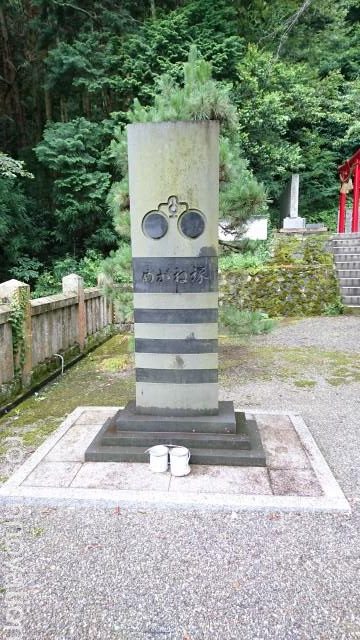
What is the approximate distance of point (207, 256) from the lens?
2.58 metres

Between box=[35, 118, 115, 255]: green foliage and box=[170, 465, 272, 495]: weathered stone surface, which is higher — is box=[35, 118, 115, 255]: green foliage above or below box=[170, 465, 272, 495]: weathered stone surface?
above

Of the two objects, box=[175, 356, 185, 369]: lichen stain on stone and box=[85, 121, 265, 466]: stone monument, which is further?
box=[175, 356, 185, 369]: lichen stain on stone

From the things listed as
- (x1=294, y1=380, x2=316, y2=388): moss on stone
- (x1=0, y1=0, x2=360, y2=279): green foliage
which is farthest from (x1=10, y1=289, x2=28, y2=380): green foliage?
(x1=0, y1=0, x2=360, y2=279): green foliage

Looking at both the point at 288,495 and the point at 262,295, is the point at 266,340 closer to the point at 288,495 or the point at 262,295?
the point at 262,295

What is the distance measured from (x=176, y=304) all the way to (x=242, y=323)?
158 cm

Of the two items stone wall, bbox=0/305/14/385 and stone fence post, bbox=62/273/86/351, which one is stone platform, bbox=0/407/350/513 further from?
stone fence post, bbox=62/273/86/351

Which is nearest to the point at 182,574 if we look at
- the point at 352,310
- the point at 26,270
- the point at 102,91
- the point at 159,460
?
the point at 159,460

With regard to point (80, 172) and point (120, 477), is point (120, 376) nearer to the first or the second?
point (120, 477)

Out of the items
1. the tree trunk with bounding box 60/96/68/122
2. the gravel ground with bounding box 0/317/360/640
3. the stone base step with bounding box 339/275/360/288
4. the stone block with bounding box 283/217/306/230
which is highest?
the tree trunk with bounding box 60/96/68/122

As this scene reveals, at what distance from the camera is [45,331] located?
427 centimetres

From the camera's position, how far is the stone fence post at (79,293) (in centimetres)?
509

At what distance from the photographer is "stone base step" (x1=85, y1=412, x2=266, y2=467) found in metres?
2.42

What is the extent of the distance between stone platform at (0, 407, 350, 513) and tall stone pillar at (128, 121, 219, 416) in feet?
1.55

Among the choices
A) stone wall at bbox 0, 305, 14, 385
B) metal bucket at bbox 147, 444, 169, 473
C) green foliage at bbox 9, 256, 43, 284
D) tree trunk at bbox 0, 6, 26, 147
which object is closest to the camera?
metal bucket at bbox 147, 444, 169, 473
